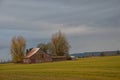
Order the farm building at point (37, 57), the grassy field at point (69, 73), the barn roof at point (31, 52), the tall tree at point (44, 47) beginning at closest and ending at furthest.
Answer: the grassy field at point (69, 73) → the farm building at point (37, 57) → the barn roof at point (31, 52) → the tall tree at point (44, 47)

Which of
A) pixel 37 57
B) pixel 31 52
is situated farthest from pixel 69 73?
pixel 31 52

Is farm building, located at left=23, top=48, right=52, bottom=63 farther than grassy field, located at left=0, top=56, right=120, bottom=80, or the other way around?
farm building, located at left=23, top=48, right=52, bottom=63

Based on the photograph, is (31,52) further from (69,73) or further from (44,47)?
(69,73)

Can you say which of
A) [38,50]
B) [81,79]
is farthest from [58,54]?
[81,79]

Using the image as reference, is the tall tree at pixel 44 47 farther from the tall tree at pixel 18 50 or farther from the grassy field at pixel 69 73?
the grassy field at pixel 69 73

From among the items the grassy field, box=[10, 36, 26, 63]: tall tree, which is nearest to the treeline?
box=[10, 36, 26, 63]: tall tree

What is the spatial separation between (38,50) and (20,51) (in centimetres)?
1332

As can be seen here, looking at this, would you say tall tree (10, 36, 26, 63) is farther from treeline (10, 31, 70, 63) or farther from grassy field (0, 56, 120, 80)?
grassy field (0, 56, 120, 80)

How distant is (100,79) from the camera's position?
28.2 m

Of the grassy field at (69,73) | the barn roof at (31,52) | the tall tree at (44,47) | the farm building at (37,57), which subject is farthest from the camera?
the tall tree at (44,47)

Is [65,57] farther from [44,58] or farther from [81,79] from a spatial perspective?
[81,79]

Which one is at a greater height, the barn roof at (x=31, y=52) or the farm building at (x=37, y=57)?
the barn roof at (x=31, y=52)

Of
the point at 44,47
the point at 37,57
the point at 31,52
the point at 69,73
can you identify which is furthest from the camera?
the point at 44,47

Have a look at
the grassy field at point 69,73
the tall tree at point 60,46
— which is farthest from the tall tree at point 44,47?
the grassy field at point 69,73
